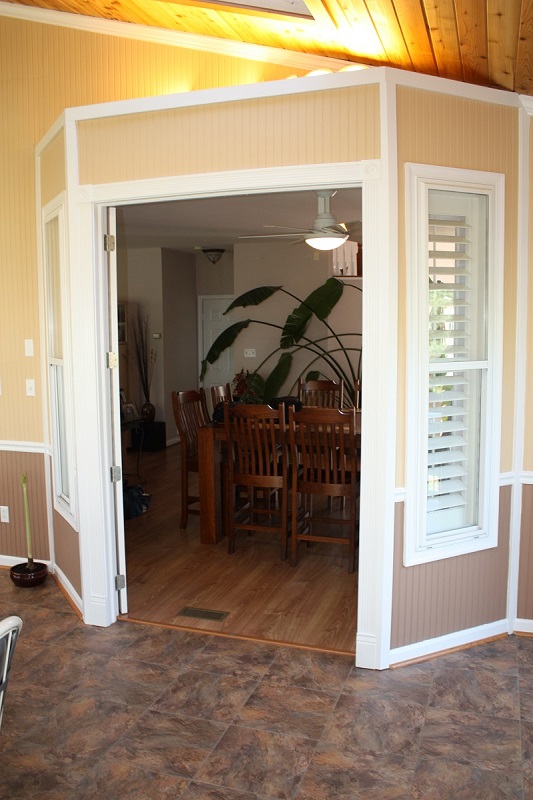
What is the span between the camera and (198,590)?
163 inches

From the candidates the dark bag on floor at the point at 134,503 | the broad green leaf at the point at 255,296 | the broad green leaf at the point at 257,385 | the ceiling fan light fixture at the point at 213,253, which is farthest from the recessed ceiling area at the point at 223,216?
the dark bag on floor at the point at 134,503

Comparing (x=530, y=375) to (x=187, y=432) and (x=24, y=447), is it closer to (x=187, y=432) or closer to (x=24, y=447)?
(x=187, y=432)

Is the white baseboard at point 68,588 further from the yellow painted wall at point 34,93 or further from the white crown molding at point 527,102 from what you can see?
the white crown molding at point 527,102

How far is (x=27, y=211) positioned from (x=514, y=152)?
2.83 metres

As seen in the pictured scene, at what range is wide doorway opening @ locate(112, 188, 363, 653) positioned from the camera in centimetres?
384

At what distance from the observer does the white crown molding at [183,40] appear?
399 centimetres

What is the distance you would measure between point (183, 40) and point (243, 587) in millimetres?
3299

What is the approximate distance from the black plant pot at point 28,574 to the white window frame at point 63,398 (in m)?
0.38

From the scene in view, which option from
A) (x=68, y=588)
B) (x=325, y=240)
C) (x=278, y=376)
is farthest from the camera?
(x=278, y=376)

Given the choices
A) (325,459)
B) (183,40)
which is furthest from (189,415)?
(183,40)

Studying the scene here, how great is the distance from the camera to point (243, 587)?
13.8ft

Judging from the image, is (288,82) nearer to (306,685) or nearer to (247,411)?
(247,411)

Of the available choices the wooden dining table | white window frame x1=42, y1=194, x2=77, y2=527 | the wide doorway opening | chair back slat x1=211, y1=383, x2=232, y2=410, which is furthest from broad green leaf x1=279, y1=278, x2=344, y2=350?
white window frame x1=42, y1=194, x2=77, y2=527

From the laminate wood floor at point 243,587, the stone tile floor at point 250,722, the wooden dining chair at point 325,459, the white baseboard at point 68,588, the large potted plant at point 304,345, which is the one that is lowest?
the stone tile floor at point 250,722
